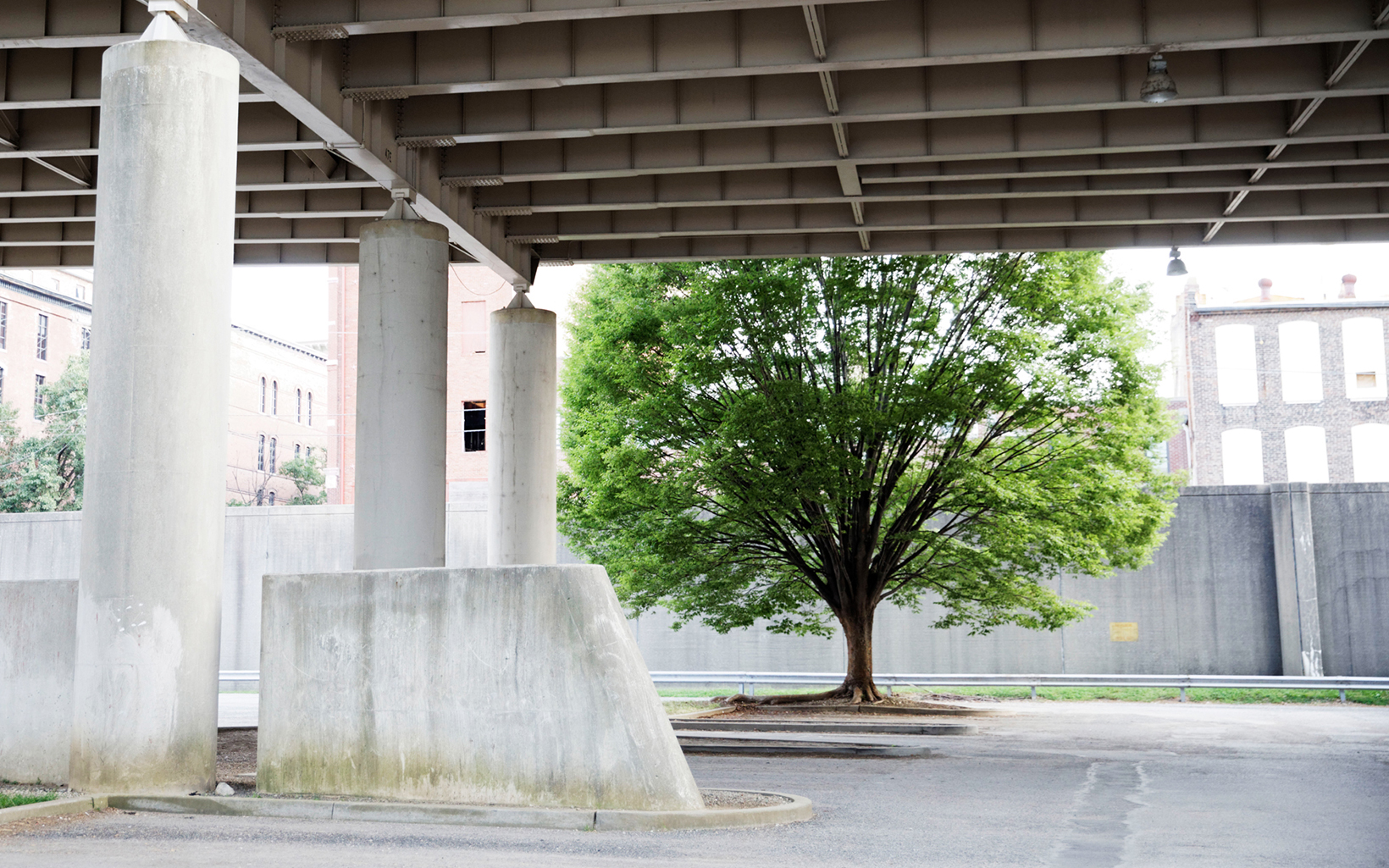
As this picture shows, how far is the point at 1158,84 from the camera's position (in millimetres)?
15594

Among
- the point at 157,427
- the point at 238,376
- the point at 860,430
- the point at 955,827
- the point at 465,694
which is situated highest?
the point at 238,376

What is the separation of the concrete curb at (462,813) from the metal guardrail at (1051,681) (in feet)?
69.6

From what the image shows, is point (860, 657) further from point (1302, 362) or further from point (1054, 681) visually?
point (1302, 362)

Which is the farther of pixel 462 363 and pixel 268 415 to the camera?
pixel 268 415

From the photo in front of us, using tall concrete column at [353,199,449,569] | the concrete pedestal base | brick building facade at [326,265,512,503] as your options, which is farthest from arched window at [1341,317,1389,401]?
the concrete pedestal base

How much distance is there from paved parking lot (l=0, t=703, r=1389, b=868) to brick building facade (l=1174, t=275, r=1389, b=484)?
46719 millimetres

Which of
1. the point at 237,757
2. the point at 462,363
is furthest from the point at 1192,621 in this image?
the point at 462,363

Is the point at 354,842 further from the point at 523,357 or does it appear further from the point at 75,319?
the point at 75,319

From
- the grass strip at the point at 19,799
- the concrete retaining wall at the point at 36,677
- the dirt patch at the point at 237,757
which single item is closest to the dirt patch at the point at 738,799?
the dirt patch at the point at 237,757

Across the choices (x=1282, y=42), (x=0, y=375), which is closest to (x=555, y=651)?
(x=1282, y=42)

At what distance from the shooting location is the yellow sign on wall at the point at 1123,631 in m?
34.4

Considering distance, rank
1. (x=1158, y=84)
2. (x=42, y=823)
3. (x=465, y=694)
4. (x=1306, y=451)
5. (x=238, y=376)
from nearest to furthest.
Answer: (x=42, y=823), (x=465, y=694), (x=1158, y=84), (x=1306, y=451), (x=238, y=376)

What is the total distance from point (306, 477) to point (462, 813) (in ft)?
234

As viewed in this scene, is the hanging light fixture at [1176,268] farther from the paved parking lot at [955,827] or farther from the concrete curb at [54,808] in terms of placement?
the concrete curb at [54,808]
